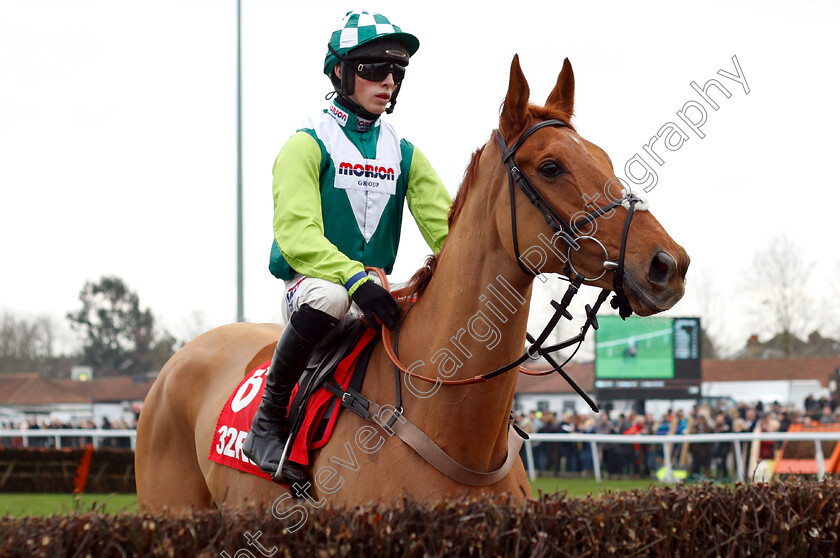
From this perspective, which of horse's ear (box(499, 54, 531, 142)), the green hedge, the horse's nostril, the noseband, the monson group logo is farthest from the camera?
the monson group logo

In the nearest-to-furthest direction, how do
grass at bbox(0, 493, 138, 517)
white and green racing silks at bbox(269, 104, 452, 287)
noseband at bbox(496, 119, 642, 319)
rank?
noseband at bbox(496, 119, 642, 319), white and green racing silks at bbox(269, 104, 452, 287), grass at bbox(0, 493, 138, 517)

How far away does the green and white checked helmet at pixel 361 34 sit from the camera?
3.58 metres

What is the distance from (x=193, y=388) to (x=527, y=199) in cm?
241

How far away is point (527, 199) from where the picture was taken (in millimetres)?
2982

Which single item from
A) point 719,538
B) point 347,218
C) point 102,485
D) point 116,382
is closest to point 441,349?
point 347,218

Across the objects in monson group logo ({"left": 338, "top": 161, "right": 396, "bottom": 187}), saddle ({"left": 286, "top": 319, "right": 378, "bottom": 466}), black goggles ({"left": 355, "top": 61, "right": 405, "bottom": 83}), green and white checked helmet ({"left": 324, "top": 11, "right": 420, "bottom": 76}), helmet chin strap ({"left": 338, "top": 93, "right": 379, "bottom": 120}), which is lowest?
saddle ({"left": 286, "top": 319, "right": 378, "bottom": 466})

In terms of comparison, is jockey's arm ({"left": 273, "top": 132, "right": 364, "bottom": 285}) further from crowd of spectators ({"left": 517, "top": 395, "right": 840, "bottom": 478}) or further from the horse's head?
crowd of spectators ({"left": 517, "top": 395, "right": 840, "bottom": 478})

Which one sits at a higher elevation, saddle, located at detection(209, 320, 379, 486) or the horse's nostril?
the horse's nostril

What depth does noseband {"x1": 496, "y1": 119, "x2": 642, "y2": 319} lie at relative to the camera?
2713 millimetres

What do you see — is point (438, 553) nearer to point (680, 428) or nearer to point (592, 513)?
point (592, 513)

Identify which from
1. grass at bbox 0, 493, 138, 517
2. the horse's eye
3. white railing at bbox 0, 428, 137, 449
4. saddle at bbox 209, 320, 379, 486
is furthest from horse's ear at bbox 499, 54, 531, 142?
white railing at bbox 0, 428, 137, 449

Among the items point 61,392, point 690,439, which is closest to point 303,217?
point 690,439

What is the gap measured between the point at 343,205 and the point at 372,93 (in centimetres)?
51

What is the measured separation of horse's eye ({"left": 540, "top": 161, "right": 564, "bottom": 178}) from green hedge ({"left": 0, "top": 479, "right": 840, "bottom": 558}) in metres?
1.09
